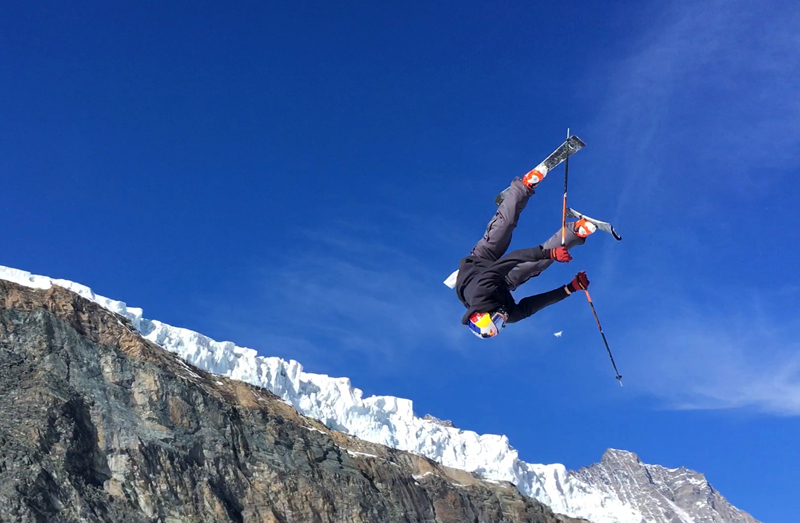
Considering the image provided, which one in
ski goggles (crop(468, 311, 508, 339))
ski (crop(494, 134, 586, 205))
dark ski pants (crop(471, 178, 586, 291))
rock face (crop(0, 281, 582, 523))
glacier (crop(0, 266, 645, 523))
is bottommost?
ski goggles (crop(468, 311, 508, 339))

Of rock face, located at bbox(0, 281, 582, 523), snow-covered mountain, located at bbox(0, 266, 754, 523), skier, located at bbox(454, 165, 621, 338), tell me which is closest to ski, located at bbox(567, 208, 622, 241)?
skier, located at bbox(454, 165, 621, 338)

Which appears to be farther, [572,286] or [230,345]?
[230,345]

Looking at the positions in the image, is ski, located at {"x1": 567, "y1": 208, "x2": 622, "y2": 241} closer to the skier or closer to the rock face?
the skier

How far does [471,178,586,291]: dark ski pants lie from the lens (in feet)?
34.0

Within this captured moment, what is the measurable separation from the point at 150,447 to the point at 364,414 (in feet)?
191

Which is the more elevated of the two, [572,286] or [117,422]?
[117,422]

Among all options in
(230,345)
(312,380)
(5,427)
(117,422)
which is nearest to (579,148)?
(5,427)

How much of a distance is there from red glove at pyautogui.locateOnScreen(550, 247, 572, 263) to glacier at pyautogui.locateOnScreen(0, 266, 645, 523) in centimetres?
9209

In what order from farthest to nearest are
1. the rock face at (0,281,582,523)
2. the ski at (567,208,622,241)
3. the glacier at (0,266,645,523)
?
the glacier at (0,266,645,523) < the rock face at (0,281,582,523) < the ski at (567,208,622,241)

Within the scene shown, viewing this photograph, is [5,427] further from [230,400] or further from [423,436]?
[423,436]

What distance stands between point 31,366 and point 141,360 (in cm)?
1131

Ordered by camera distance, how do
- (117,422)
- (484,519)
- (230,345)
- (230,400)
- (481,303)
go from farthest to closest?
(230,345)
(484,519)
(230,400)
(117,422)
(481,303)

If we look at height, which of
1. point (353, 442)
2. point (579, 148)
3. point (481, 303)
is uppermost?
point (353, 442)

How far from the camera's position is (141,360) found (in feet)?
286
